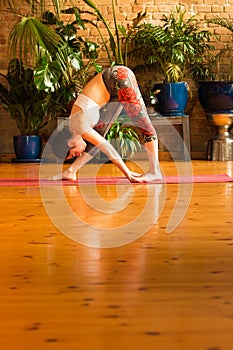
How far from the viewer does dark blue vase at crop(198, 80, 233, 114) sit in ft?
24.5

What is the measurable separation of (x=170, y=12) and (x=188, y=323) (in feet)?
21.3

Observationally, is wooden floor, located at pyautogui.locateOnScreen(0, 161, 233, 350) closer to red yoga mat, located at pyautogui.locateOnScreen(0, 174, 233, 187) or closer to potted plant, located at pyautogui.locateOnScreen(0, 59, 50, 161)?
red yoga mat, located at pyautogui.locateOnScreen(0, 174, 233, 187)

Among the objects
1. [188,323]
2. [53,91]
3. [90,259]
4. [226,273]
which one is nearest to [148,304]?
[188,323]

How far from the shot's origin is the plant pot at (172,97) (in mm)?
7516

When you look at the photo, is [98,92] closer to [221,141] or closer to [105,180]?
[105,180]

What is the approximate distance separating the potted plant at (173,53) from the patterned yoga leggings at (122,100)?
2.51 meters

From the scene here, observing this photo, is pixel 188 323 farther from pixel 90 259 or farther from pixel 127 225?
pixel 127 225

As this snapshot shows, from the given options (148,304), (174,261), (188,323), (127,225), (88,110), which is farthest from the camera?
(88,110)

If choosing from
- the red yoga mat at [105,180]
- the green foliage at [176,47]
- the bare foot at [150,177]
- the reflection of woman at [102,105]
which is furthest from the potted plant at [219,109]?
the reflection of woman at [102,105]

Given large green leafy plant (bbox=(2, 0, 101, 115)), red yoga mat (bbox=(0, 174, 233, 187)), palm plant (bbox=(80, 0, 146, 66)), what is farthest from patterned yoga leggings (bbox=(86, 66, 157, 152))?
palm plant (bbox=(80, 0, 146, 66))

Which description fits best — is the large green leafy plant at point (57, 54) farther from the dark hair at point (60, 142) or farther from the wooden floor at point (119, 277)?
the wooden floor at point (119, 277)

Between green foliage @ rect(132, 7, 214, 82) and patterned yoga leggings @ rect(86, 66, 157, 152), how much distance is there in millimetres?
2515

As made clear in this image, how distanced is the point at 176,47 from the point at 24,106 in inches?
62.5

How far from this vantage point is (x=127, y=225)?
332cm
